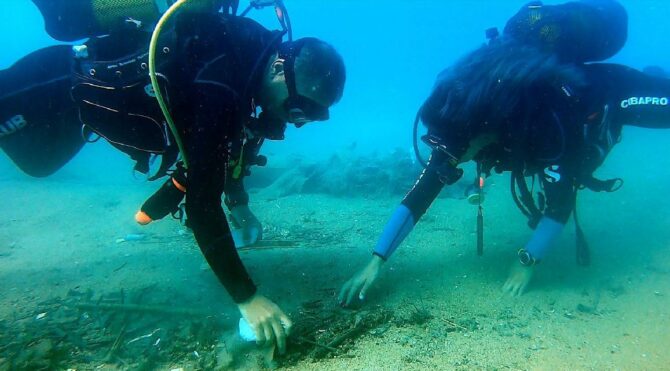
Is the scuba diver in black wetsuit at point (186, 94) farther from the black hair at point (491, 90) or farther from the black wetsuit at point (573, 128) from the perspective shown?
the black wetsuit at point (573, 128)

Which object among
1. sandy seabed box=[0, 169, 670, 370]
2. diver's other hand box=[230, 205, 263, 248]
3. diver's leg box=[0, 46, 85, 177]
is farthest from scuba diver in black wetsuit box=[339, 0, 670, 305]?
diver's leg box=[0, 46, 85, 177]

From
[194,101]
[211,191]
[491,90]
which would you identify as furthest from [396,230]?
[194,101]

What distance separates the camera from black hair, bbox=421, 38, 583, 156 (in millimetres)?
2805

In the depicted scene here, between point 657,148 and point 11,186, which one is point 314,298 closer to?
point 11,186

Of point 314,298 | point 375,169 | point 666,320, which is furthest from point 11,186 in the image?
point 666,320

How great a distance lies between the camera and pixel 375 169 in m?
8.23

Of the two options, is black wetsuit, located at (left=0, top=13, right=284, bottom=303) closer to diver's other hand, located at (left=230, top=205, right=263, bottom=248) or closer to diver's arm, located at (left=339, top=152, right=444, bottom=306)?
diver's arm, located at (left=339, top=152, right=444, bottom=306)

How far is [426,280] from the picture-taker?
10.5 feet

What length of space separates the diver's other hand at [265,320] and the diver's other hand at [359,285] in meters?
0.74

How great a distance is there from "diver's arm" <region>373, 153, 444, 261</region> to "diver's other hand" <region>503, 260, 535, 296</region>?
892 millimetres

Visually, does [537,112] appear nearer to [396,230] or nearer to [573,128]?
[573,128]

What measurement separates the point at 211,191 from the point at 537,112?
8.39 ft

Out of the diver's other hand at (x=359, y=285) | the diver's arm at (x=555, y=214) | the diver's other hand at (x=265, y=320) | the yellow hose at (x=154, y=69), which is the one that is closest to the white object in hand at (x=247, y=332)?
the diver's other hand at (x=265, y=320)

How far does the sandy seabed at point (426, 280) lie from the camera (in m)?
2.18
